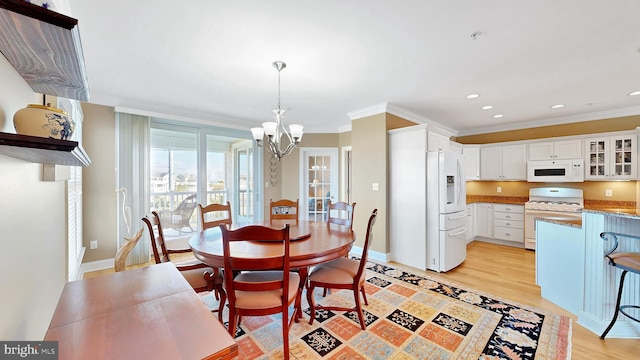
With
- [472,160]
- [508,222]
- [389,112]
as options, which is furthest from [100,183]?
[508,222]

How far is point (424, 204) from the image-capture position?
355cm

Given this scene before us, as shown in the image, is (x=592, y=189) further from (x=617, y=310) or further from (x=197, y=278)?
(x=197, y=278)

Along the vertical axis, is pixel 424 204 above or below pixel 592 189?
below

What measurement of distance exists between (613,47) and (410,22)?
1.97 m

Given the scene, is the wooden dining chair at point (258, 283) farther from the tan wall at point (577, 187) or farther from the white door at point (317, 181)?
the tan wall at point (577, 187)

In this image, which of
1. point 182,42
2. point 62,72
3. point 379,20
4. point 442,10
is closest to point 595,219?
point 442,10

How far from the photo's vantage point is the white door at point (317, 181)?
5.44m

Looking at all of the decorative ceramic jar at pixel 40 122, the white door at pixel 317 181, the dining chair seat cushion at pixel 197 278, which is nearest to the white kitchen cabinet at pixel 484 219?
the white door at pixel 317 181

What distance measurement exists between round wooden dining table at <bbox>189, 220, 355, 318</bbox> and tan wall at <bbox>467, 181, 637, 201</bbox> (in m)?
4.73

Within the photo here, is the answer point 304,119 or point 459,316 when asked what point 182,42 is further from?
point 459,316

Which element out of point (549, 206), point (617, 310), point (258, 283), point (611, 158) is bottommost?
point (617, 310)

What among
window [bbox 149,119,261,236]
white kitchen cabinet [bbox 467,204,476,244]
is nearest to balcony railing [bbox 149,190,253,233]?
window [bbox 149,119,261,236]

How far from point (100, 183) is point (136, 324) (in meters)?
3.67

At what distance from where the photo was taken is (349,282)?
2121mm
